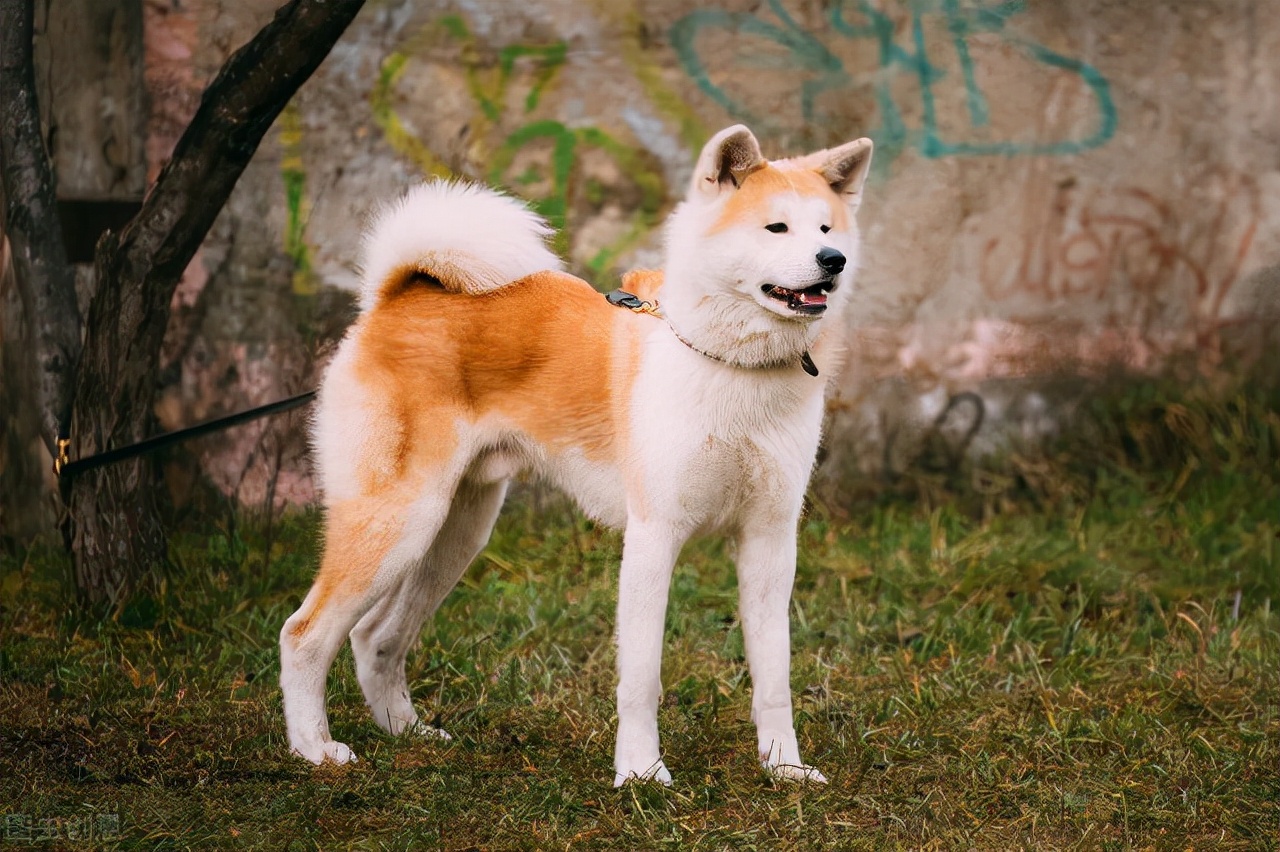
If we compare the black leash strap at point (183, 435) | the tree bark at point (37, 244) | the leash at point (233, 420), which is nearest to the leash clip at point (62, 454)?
the leash at point (233, 420)

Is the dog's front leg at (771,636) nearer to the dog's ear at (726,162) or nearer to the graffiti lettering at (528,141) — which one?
the dog's ear at (726,162)

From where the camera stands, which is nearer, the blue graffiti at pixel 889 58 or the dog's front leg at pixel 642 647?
the dog's front leg at pixel 642 647

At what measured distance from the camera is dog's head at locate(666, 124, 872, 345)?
10.0 ft

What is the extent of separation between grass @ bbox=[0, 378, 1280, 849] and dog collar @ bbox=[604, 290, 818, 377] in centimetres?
106

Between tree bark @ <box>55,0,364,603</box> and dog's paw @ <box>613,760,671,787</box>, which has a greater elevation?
tree bark @ <box>55,0,364,603</box>

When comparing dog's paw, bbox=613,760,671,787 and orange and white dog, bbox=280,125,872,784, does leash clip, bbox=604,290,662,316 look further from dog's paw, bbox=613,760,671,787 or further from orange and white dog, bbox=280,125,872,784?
dog's paw, bbox=613,760,671,787

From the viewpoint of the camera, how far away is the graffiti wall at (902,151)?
18.9 ft

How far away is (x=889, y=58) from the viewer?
604 cm

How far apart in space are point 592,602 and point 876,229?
236 centimetres

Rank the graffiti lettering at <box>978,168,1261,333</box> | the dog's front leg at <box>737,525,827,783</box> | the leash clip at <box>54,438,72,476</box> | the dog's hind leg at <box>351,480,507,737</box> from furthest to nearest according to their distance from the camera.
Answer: the graffiti lettering at <box>978,168,1261,333</box>
the leash clip at <box>54,438,72,476</box>
the dog's hind leg at <box>351,480,507,737</box>
the dog's front leg at <box>737,525,827,783</box>

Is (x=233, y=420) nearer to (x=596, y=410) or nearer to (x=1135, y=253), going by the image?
(x=596, y=410)

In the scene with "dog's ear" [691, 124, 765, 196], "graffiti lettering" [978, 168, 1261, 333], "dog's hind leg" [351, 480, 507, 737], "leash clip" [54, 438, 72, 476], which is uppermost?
"dog's ear" [691, 124, 765, 196]

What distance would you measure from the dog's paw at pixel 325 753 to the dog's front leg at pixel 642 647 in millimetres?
744

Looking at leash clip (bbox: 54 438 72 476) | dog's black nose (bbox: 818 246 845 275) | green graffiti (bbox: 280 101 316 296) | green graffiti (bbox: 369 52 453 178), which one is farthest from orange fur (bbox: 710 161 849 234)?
green graffiti (bbox: 280 101 316 296)
